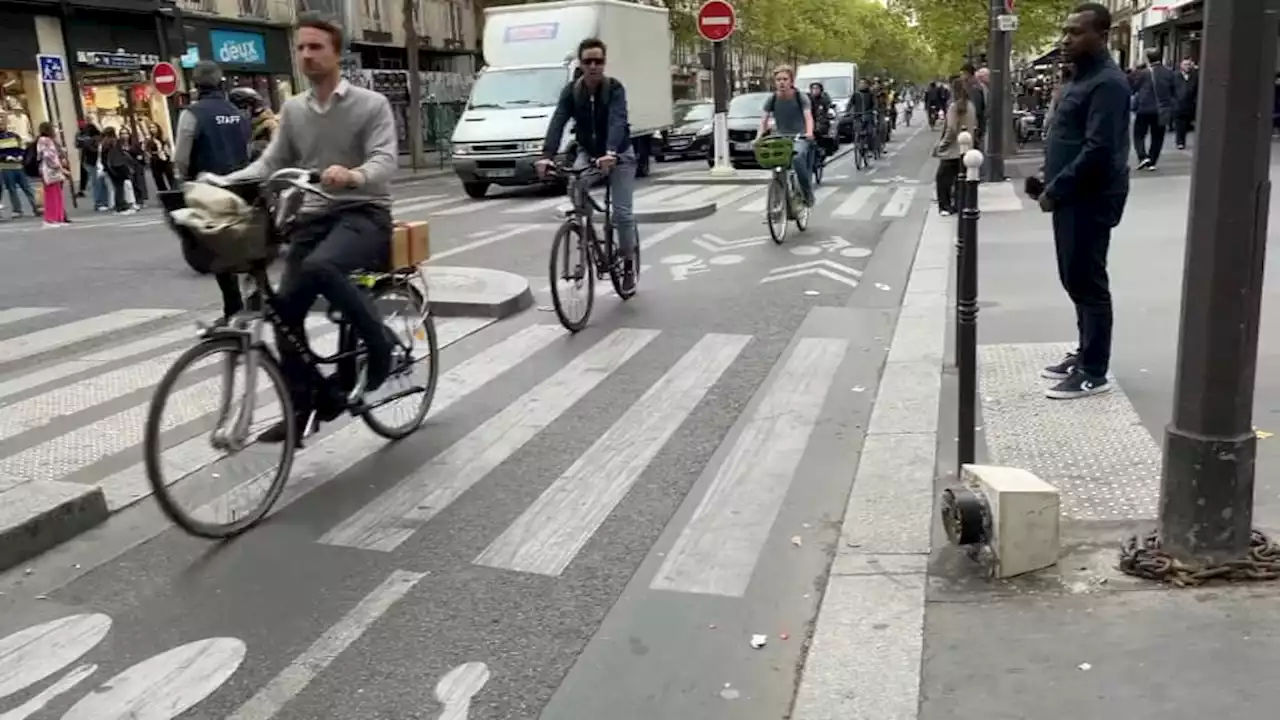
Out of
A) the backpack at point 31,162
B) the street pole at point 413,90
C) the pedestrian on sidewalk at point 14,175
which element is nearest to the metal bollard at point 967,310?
the pedestrian on sidewalk at point 14,175

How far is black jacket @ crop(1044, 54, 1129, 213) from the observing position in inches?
215

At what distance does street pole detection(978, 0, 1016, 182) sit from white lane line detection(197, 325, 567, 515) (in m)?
11.4

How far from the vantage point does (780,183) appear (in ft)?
41.2

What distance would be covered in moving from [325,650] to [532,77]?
19167mm

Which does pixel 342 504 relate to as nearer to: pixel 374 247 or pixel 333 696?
pixel 374 247

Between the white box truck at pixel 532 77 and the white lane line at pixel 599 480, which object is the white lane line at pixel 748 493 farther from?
the white box truck at pixel 532 77

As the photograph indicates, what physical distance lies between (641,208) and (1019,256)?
6.76 metres

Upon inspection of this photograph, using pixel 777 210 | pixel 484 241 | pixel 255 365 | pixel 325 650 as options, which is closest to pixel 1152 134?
pixel 777 210

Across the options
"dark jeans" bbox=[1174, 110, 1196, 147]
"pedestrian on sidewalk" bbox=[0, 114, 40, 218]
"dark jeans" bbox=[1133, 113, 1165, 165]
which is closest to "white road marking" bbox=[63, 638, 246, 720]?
"dark jeans" bbox=[1133, 113, 1165, 165]

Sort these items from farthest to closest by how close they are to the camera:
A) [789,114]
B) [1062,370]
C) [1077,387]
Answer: [789,114] → [1062,370] → [1077,387]

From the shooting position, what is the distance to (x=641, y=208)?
639 inches

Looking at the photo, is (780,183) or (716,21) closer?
(780,183)

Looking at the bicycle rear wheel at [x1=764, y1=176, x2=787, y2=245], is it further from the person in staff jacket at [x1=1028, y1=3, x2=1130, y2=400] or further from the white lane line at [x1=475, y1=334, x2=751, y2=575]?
the person in staff jacket at [x1=1028, y1=3, x2=1130, y2=400]

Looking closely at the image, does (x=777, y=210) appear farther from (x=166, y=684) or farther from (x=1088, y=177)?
(x=166, y=684)
